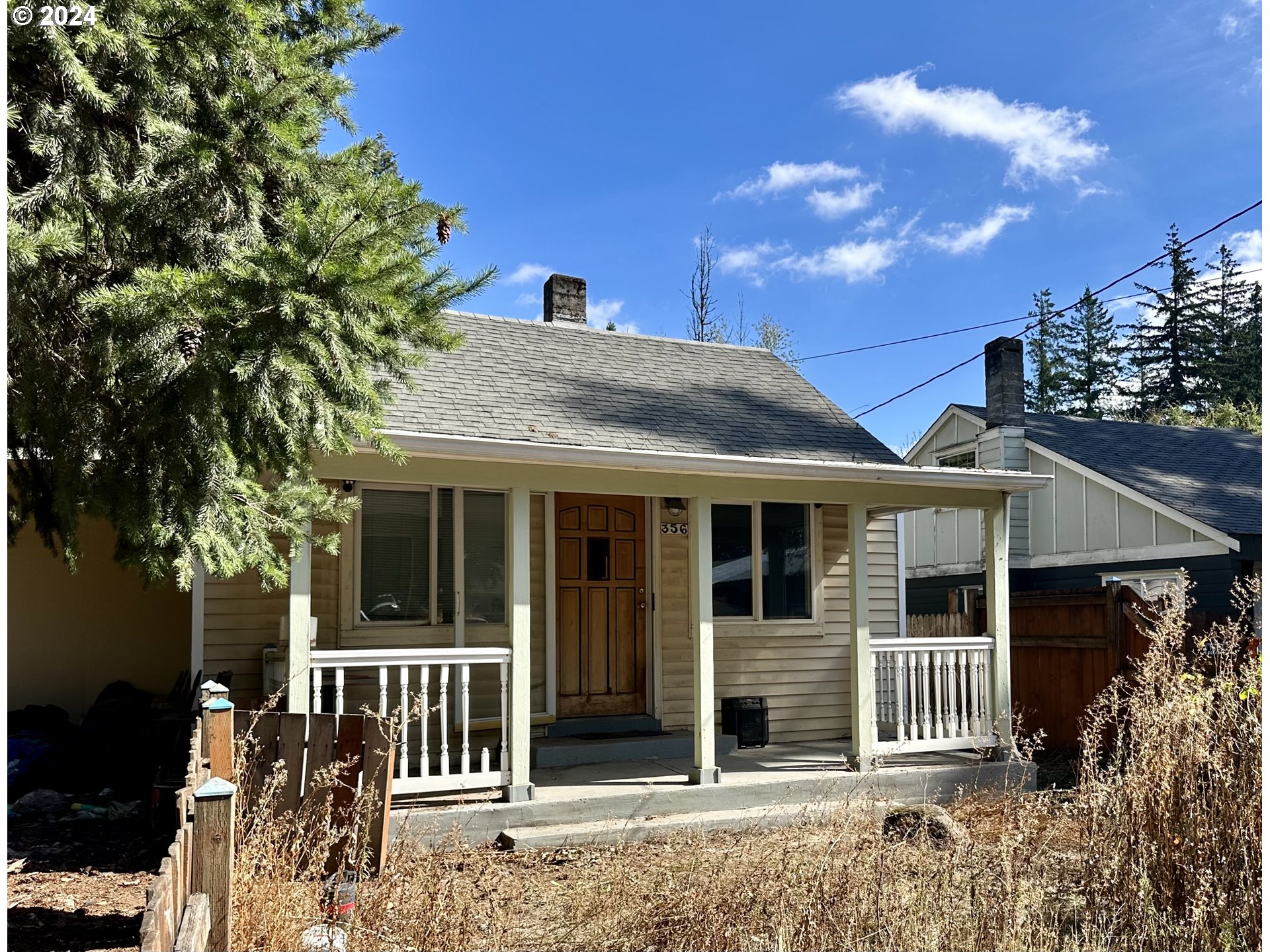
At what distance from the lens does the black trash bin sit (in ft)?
29.6

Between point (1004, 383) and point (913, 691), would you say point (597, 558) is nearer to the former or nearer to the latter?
point (913, 691)

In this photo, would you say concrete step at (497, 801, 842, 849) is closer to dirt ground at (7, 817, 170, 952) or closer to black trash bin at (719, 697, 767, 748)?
black trash bin at (719, 697, 767, 748)

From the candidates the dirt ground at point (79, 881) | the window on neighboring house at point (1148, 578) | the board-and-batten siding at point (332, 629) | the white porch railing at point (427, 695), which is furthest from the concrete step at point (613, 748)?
the window on neighboring house at point (1148, 578)

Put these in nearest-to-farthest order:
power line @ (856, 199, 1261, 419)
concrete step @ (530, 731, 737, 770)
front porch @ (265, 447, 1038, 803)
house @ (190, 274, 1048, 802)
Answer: front porch @ (265, 447, 1038, 803), house @ (190, 274, 1048, 802), concrete step @ (530, 731, 737, 770), power line @ (856, 199, 1261, 419)

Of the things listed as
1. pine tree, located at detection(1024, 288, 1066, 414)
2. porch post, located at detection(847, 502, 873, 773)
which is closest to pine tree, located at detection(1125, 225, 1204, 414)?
pine tree, located at detection(1024, 288, 1066, 414)

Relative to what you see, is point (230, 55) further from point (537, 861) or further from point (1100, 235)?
point (1100, 235)

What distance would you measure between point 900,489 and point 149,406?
616 centimetres

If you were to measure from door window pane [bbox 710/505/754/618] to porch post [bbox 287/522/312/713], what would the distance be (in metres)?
4.38

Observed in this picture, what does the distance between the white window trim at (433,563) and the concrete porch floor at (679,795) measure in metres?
1.52

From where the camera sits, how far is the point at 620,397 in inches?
371

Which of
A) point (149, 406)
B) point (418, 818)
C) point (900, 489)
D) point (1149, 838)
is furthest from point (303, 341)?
point (900, 489)

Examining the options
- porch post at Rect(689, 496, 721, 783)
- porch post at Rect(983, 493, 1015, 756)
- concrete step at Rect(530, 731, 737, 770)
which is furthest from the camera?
porch post at Rect(983, 493, 1015, 756)

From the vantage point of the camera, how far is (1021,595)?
1108cm

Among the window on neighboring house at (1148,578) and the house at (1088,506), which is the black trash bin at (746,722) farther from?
the window on neighboring house at (1148,578)
